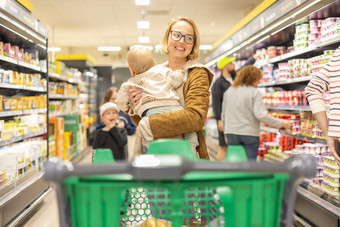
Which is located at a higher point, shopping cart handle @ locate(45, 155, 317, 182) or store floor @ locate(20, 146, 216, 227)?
shopping cart handle @ locate(45, 155, 317, 182)

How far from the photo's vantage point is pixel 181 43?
1.61 m

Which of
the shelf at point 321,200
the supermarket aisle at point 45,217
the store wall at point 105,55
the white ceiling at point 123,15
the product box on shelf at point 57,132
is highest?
the white ceiling at point 123,15

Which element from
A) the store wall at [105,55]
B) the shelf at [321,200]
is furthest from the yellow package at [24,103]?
the store wall at [105,55]

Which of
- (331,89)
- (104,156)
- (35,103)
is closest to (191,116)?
(104,156)

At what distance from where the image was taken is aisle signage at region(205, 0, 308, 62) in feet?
12.5

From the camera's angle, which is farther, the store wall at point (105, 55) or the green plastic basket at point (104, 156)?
the store wall at point (105, 55)

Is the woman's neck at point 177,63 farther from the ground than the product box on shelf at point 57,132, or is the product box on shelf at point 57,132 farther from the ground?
the woman's neck at point 177,63

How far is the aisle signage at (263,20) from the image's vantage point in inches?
150

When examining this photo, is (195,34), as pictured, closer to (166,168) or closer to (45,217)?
(166,168)

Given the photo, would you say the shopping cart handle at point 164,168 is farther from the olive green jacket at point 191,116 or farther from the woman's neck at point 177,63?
the woman's neck at point 177,63

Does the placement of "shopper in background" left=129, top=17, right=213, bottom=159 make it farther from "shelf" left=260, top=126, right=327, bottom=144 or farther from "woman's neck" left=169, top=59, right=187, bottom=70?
"shelf" left=260, top=126, right=327, bottom=144

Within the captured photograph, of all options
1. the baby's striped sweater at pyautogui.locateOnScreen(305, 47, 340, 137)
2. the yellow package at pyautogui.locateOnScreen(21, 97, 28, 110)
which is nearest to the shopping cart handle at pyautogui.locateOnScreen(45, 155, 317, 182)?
the baby's striped sweater at pyautogui.locateOnScreen(305, 47, 340, 137)

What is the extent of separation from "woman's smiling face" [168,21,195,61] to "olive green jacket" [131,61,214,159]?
0.12 m

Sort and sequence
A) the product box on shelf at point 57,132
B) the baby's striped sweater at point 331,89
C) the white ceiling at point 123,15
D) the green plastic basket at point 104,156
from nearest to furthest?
the green plastic basket at point 104,156 → the baby's striped sweater at point 331,89 → the product box on shelf at point 57,132 → the white ceiling at point 123,15
